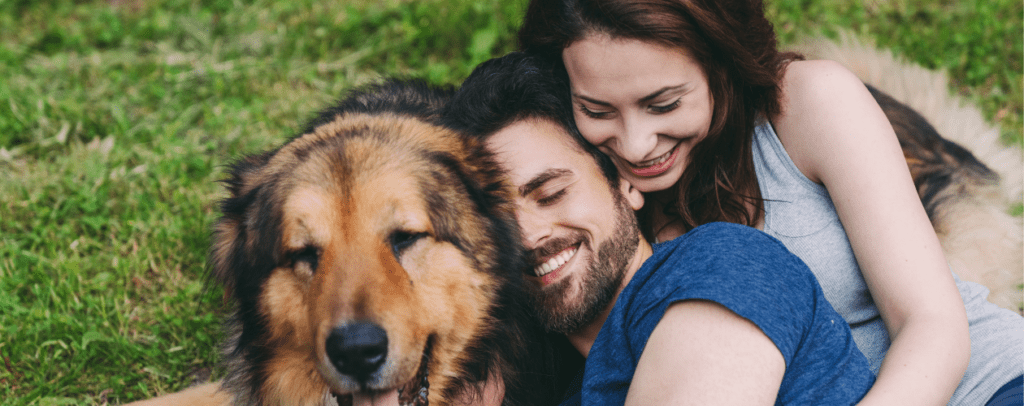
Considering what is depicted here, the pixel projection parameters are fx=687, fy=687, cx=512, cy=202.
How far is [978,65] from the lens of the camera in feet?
16.0

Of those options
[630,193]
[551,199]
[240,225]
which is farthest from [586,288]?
[240,225]

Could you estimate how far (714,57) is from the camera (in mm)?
2775

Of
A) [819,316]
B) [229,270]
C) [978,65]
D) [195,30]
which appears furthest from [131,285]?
[978,65]

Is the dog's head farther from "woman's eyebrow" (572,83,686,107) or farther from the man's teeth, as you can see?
"woman's eyebrow" (572,83,686,107)

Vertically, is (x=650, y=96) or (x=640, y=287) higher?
(x=650, y=96)

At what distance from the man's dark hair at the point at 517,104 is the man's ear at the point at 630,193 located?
4cm

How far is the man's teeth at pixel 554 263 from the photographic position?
8.99 feet

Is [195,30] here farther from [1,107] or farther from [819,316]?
[819,316]

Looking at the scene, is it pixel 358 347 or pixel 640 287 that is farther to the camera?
pixel 640 287

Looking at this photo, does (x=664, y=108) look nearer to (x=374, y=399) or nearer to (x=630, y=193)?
(x=630, y=193)

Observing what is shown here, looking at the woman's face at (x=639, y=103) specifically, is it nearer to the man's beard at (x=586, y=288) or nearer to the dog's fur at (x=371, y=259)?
the man's beard at (x=586, y=288)

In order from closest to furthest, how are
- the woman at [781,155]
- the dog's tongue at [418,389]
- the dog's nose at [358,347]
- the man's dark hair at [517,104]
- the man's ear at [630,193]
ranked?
the dog's nose at [358,347] → the dog's tongue at [418,389] → the woman at [781,155] → the man's dark hair at [517,104] → the man's ear at [630,193]

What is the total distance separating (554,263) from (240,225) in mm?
1227

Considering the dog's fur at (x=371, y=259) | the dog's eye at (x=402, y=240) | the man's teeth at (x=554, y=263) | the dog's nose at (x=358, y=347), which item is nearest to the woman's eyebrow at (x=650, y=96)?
the dog's fur at (x=371, y=259)
